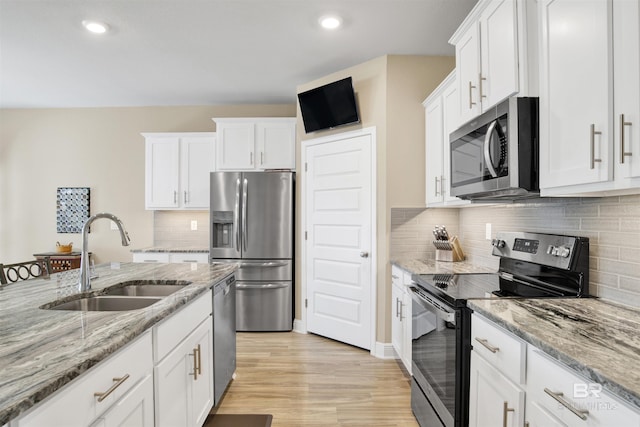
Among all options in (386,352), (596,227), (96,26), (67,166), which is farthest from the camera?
(67,166)

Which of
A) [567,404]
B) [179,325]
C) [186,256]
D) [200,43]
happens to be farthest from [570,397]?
[186,256]

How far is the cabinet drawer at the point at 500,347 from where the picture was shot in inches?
49.2

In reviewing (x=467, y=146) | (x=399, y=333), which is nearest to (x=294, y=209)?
(x=399, y=333)

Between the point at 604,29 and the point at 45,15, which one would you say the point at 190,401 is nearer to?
the point at 604,29

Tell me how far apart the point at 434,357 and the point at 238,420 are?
1.30 metres

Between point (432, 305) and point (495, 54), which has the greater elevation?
point (495, 54)

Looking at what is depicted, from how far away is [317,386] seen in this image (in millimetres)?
2773

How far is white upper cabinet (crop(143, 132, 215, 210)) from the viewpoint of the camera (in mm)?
4652

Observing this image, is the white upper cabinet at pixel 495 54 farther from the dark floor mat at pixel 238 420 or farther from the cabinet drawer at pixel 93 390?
the dark floor mat at pixel 238 420

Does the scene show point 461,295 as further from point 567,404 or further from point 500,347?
point 567,404

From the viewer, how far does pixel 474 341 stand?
159 centimetres

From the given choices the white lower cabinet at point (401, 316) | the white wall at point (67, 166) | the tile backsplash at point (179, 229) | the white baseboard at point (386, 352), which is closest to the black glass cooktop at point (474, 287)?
the white lower cabinet at point (401, 316)

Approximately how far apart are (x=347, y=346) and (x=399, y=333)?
2.58 ft

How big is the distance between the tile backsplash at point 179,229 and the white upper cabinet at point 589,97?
423 cm
